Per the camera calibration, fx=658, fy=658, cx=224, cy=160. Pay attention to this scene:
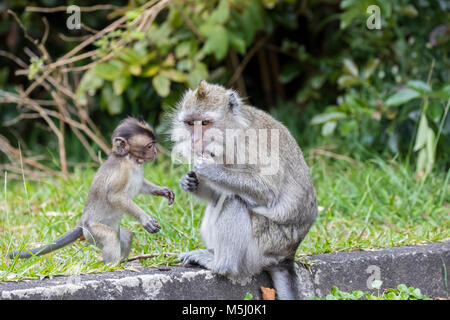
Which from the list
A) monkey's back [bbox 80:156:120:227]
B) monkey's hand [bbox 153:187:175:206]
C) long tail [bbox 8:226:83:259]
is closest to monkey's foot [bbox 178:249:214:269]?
monkey's hand [bbox 153:187:175:206]

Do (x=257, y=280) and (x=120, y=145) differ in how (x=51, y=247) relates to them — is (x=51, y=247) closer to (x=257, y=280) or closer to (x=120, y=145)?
(x=120, y=145)

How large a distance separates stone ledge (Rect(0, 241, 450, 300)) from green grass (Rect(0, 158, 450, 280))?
0.22 m

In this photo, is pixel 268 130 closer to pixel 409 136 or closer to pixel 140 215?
pixel 140 215

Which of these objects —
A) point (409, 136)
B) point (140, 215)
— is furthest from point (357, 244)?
point (409, 136)

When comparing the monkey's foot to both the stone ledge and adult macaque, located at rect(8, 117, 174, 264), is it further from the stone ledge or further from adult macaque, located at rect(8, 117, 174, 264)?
adult macaque, located at rect(8, 117, 174, 264)

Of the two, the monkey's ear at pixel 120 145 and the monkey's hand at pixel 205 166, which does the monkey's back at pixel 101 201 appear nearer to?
the monkey's ear at pixel 120 145

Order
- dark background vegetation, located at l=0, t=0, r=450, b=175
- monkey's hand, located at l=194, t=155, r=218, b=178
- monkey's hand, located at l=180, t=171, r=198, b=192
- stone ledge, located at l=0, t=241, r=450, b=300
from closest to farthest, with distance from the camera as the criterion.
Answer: stone ledge, located at l=0, t=241, r=450, b=300, monkey's hand, located at l=194, t=155, r=218, b=178, monkey's hand, located at l=180, t=171, r=198, b=192, dark background vegetation, located at l=0, t=0, r=450, b=175

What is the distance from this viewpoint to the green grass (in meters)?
4.59

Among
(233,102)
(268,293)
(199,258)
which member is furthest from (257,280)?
(233,102)

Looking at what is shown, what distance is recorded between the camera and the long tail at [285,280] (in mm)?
4266

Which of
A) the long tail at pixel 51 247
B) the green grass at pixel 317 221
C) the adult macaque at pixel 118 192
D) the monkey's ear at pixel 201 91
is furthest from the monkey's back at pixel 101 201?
the monkey's ear at pixel 201 91
